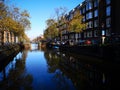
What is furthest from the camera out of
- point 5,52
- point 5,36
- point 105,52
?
point 5,36

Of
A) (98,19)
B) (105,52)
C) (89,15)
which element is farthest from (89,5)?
(105,52)

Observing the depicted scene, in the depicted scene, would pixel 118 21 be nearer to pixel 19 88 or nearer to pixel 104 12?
pixel 104 12

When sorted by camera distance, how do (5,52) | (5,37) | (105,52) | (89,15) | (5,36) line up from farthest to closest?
1. (89,15)
2. (5,36)
3. (5,37)
4. (5,52)
5. (105,52)

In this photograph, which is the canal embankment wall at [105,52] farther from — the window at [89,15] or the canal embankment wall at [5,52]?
the window at [89,15]

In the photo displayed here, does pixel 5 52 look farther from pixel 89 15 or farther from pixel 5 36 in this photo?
pixel 89 15

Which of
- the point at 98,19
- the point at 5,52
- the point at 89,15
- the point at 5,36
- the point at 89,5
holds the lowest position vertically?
the point at 5,52

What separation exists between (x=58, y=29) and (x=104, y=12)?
24350 millimetres

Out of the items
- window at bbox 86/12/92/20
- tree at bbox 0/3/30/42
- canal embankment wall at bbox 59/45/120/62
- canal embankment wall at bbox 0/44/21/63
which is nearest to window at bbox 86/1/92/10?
window at bbox 86/12/92/20

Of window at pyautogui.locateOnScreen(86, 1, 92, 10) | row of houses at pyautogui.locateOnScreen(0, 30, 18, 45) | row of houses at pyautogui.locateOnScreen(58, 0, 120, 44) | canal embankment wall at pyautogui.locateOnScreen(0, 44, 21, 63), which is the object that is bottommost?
canal embankment wall at pyautogui.locateOnScreen(0, 44, 21, 63)

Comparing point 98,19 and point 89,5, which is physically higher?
point 89,5

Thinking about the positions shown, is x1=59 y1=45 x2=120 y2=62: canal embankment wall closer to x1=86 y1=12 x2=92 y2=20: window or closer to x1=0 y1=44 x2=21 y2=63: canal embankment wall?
x1=0 y1=44 x2=21 y2=63: canal embankment wall

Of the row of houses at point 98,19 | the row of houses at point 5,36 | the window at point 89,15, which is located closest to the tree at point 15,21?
the row of houses at point 5,36

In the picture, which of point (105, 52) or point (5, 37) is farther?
point (5, 37)

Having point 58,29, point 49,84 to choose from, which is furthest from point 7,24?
point 58,29
